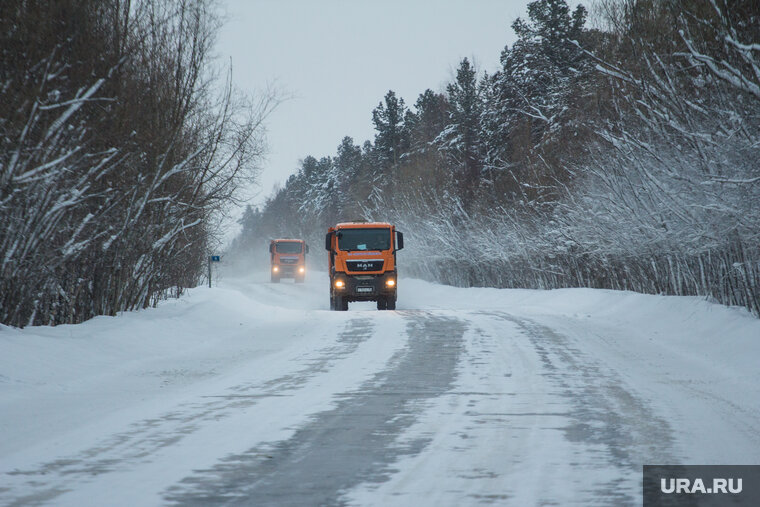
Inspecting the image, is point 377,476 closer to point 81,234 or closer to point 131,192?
point 81,234

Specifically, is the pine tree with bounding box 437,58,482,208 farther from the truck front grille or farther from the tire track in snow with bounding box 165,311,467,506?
the tire track in snow with bounding box 165,311,467,506

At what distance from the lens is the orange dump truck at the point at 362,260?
24.6m

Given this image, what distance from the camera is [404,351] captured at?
12664mm

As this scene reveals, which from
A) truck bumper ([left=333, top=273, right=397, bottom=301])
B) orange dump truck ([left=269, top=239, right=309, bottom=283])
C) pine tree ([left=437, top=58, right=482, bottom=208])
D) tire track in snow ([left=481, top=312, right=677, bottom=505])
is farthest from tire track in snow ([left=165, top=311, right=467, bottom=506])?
orange dump truck ([left=269, top=239, right=309, bottom=283])

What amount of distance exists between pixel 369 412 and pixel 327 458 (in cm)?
188

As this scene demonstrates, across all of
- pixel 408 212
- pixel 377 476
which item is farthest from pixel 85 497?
pixel 408 212

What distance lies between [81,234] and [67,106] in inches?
83.4

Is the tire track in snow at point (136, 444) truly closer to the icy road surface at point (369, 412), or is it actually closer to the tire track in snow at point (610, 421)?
the icy road surface at point (369, 412)

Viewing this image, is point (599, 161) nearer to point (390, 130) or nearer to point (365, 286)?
point (365, 286)

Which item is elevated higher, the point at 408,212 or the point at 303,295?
the point at 408,212

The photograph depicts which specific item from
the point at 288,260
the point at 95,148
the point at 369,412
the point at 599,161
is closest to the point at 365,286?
the point at 599,161

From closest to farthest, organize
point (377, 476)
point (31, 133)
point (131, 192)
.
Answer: point (377, 476), point (31, 133), point (131, 192)

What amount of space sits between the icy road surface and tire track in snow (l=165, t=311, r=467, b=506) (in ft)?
0.06

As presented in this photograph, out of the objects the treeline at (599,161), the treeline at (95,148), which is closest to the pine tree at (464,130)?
the treeline at (599,161)
